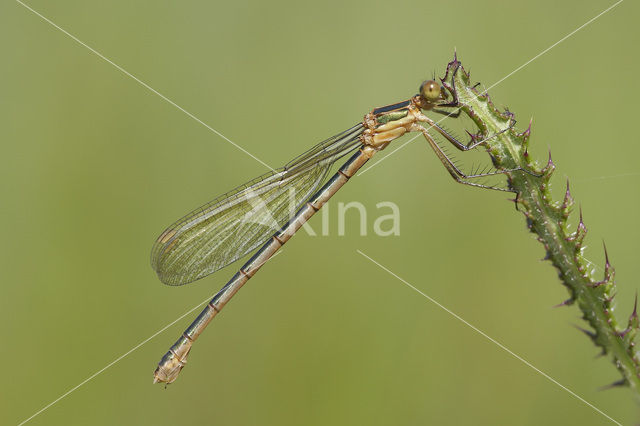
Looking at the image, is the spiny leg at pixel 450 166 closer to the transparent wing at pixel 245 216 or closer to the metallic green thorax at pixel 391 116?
the metallic green thorax at pixel 391 116

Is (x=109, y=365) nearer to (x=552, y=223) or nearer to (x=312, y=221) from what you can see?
(x=312, y=221)

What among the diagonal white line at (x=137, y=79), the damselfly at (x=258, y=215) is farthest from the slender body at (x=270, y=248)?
the diagonal white line at (x=137, y=79)

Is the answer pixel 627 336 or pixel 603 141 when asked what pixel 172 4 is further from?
pixel 627 336

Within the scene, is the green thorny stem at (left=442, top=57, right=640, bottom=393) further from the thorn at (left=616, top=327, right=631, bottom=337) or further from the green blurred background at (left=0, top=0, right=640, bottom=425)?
the green blurred background at (left=0, top=0, right=640, bottom=425)

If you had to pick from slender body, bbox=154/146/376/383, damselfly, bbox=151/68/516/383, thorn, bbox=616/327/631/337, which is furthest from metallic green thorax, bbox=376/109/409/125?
thorn, bbox=616/327/631/337

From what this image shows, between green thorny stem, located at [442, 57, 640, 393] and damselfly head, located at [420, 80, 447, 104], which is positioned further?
damselfly head, located at [420, 80, 447, 104]
